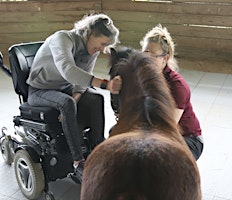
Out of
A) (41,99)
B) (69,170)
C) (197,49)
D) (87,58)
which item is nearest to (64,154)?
(69,170)

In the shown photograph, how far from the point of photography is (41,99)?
2.15m

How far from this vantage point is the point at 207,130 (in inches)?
120

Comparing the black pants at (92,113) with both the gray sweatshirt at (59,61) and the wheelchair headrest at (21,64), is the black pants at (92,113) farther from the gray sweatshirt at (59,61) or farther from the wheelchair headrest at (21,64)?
the wheelchair headrest at (21,64)

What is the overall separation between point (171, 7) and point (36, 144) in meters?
3.13

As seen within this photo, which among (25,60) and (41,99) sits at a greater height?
(25,60)

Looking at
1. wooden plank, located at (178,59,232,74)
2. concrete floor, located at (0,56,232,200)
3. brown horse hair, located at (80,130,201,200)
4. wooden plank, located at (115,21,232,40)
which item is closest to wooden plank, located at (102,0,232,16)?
wooden plank, located at (115,21,232,40)

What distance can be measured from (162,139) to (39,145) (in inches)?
44.6

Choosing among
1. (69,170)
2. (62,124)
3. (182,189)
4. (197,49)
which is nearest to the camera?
(182,189)

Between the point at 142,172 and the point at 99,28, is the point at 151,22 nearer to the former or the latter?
the point at 99,28

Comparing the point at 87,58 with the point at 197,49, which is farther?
the point at 197,49

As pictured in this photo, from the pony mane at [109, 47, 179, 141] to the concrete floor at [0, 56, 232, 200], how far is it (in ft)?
3.22

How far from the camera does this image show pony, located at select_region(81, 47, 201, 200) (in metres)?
1.10

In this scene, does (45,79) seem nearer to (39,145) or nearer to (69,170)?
(39,145)

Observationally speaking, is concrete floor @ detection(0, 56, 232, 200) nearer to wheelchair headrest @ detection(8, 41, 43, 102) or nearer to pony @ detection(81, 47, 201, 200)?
wheelchair headrest @ detection(8, 41, 43, 102)
